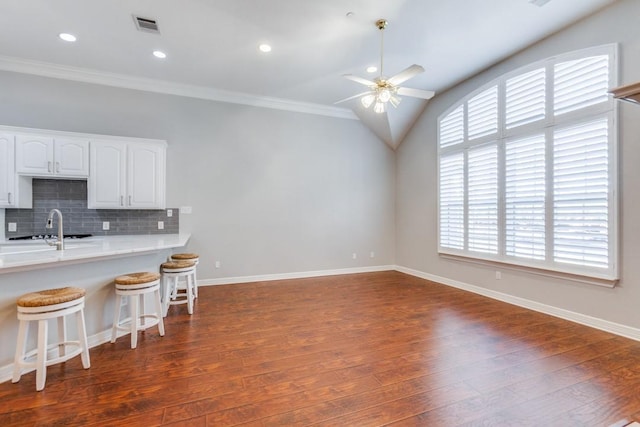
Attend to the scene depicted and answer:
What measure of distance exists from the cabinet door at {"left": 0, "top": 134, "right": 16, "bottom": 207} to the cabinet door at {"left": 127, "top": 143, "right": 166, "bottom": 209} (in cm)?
131

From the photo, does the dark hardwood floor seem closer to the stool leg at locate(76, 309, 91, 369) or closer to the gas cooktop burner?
the stool leg at locate(76, 309, 91, 369)

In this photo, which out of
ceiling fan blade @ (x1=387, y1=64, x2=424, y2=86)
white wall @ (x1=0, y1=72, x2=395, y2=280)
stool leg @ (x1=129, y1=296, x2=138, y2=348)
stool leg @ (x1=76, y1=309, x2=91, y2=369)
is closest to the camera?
stool leg @ (x1=76, y1=309, x2=91, y2=369)

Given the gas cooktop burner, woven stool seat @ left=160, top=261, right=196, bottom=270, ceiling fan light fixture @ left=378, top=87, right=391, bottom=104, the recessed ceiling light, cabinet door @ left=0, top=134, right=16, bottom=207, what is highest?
the recessed ceiling light

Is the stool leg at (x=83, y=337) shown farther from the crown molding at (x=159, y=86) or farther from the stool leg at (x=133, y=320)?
the crown molding at (x=159, y=86)

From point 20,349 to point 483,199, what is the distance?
5484mm

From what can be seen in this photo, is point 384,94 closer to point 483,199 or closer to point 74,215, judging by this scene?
point 483,199

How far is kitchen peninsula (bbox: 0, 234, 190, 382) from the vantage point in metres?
2.17

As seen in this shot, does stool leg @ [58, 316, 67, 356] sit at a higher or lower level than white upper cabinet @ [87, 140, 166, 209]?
lower

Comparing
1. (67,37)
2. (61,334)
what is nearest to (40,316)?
(61,334)

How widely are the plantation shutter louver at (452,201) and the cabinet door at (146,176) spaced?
4827 millimetres

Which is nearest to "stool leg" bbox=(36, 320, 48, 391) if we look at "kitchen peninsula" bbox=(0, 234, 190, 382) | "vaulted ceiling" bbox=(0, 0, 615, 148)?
"kitchen peninsula" bbox=(0, 234, 190, 382)

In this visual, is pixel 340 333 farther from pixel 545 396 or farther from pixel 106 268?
pixel 106 268

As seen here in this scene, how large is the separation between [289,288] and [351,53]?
146 inches

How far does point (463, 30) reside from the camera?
341cm
